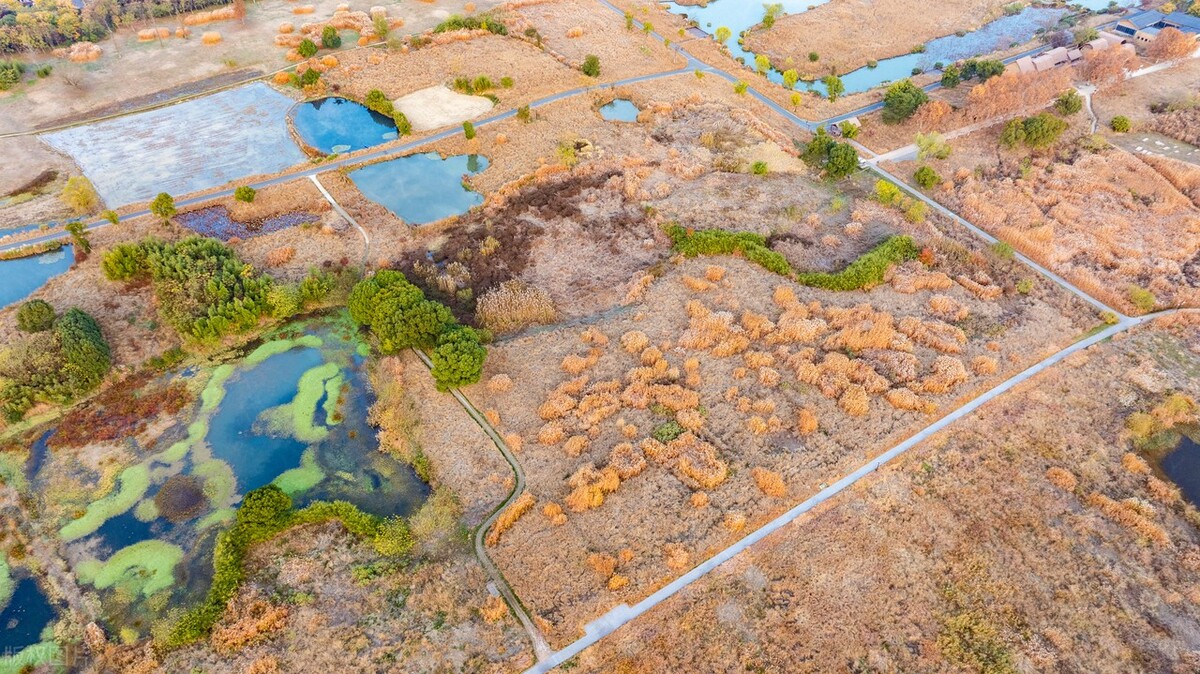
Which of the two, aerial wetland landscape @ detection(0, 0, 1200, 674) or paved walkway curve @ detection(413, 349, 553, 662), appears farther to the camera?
aerial wetland landscape @ detection(0, 0, 1200, 674)

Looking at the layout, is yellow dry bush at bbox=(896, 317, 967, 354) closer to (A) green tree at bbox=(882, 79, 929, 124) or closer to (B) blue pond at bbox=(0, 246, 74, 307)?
(A) green tree at bbox=(882, 79, 929, 124)

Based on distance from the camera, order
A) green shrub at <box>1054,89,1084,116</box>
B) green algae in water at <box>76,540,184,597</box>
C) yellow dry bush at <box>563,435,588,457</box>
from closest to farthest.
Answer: green algae in water at <box>76,540,184,597</box> < yellow dry bush at <box>563,435,588,457</box> < green shrub at <box>1054,89,1084,116</box>

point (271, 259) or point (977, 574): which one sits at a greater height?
point (271, 259)

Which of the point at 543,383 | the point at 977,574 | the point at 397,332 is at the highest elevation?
the point at 397,332

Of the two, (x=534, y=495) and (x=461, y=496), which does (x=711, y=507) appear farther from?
(x=461, y=496)

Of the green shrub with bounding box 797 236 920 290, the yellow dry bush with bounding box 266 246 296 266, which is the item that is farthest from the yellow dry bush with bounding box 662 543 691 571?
the yellow dry bush with bounding box 266 246 296 266

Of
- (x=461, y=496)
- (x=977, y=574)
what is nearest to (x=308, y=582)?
(x=461, y=496)
